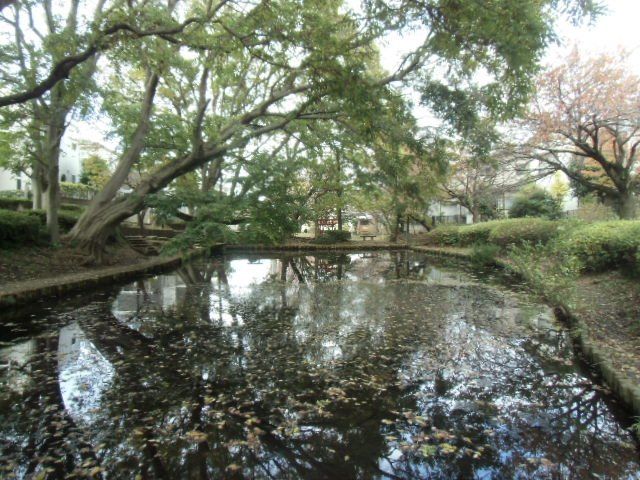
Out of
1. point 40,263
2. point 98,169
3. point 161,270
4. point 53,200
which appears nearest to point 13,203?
point 98,169

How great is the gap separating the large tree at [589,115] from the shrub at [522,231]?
219 centimetres

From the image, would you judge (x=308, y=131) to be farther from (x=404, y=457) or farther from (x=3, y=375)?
(x=404, y=457)

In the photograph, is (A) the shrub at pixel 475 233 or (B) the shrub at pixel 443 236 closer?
(A) the shrub at pixel 475 233

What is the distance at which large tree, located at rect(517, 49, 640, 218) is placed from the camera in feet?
39.5

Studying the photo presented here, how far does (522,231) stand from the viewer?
1577cm

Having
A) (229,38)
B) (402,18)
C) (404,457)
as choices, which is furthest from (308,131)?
(404,457)

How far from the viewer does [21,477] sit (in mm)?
2461

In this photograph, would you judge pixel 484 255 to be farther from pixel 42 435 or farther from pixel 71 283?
pixel 42 435

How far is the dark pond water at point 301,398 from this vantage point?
107 inches

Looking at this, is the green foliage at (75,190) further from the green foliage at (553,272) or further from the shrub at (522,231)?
the green foliage at (553,272)

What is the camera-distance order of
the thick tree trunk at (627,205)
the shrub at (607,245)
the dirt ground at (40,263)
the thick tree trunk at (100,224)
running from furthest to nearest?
the thick tree trunk at (627,205), the thick tree trunk at (100,224), the dirt ground at (40,263), the shrub at (607,245)

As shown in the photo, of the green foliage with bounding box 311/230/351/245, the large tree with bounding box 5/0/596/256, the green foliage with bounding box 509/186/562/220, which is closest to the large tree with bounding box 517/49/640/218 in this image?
the large tree with bounding box 5/0/596/256

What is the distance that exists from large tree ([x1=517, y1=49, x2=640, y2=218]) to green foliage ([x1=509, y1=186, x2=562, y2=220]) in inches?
438

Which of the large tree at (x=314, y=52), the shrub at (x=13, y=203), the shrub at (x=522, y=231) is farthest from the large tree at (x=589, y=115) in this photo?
the shrub at (x=13, y=203)
